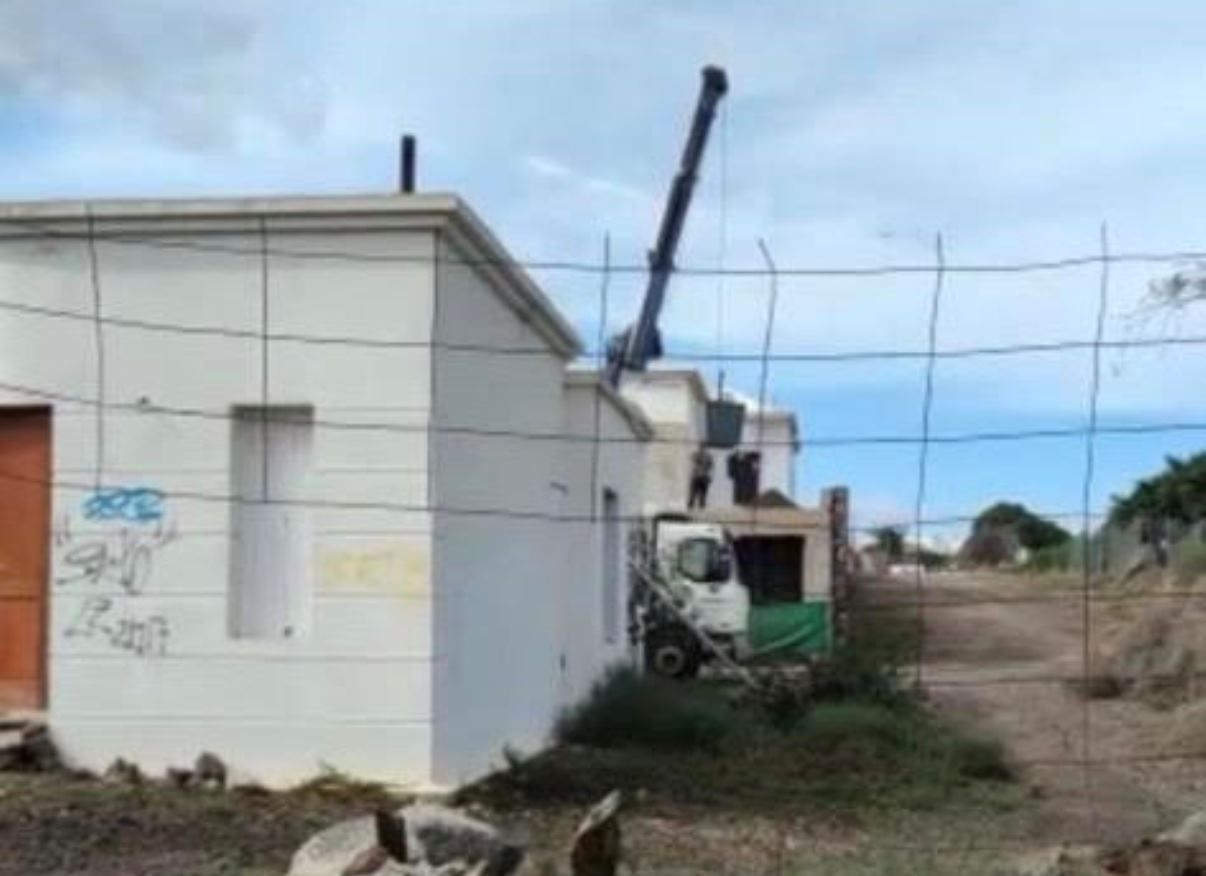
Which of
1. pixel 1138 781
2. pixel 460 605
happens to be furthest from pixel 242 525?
pixel 1138 781

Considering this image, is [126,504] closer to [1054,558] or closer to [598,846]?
[598,846]

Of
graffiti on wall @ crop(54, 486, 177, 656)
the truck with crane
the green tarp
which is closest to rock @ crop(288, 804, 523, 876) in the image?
graffiti on wall @ crop(54, 486, 177, 656)

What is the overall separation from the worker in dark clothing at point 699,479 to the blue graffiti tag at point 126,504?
26565 millimetres

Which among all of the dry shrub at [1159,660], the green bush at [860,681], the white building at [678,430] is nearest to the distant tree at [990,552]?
the white building at [678,430]

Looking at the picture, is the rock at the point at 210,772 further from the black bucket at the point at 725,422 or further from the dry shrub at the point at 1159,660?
the dry shrub at the point at 1159,660

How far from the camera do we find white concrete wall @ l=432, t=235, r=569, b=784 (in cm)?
1570

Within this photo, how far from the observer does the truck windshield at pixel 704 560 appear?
34750 millimetres

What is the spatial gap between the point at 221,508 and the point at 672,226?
75.2 feet

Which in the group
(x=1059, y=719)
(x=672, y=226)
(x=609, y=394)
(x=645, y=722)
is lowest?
(x=1059, y=719)

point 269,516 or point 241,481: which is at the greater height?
point 241,481

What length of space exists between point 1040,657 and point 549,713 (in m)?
17.8

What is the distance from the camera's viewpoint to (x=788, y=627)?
36.2 metres

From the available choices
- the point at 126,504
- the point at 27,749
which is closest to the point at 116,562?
the point at 126,504

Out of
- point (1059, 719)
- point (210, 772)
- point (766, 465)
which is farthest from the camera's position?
point (766, 465)
